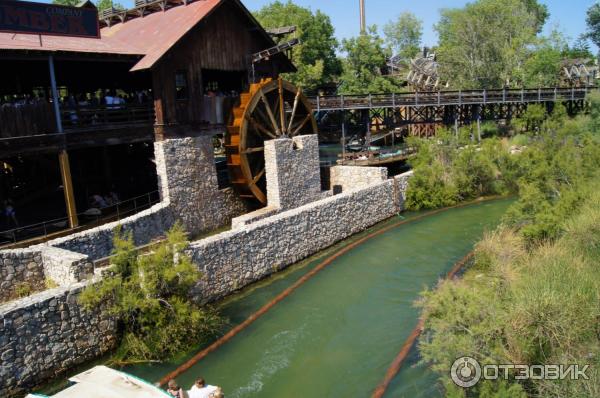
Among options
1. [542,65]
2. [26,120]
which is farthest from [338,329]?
A: [542,65]

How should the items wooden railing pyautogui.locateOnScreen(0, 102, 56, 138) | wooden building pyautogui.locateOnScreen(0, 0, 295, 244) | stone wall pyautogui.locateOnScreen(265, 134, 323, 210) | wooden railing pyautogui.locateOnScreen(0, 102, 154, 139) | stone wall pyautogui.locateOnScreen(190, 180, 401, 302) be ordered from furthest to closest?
stone wall pyautogui.locateOnScreen(265, 134, 323, 210) → wooden building pyautogui.locateOnScreen(0, 0, 295, 244) → wooden railing pyautogui.locateOnScreen(0, 102, 154, 139) → wooden railing pyautogui.locateOnScreen(0, 102, 56, 138) → stone wall pyautogui.locateOnScreen(190, 180, 401, 302)

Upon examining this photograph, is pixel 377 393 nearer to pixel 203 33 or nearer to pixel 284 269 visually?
pixel 284 269

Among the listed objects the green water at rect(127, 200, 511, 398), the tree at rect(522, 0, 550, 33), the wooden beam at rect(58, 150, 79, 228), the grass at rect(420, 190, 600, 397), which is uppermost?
the tree at rect(522, 0, 550, 33)

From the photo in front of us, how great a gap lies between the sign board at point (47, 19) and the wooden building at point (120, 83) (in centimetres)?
36

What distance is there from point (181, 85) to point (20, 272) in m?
8.04

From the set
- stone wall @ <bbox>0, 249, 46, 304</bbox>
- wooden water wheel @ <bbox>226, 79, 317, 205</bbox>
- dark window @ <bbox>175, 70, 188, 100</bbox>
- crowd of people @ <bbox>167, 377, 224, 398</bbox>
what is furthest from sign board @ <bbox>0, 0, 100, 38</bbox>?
crowd of people @ <bbox>167, 377, 224, 398</bbox>

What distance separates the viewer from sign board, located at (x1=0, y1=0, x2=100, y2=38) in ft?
39.5

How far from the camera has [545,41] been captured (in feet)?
136

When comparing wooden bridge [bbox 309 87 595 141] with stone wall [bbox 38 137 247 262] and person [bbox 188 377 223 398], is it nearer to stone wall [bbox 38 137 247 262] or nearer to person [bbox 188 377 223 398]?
stone wall [bbox 38 137 247 262]

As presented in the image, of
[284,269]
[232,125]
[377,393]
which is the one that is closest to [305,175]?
[232,125]

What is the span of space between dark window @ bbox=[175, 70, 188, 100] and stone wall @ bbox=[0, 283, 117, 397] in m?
8.54

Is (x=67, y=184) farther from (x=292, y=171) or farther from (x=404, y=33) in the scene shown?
(x=404, y=33)

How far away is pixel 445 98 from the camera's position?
2659 cm

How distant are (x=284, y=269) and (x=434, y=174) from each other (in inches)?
334
